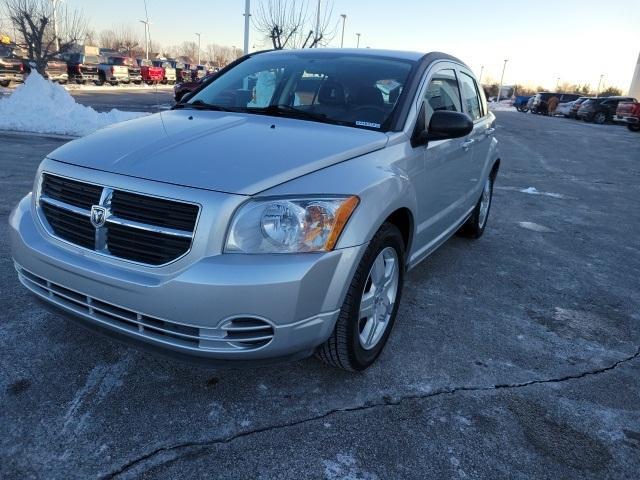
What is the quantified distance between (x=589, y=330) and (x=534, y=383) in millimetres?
1005

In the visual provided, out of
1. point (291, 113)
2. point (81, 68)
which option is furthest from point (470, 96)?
point (81, 68)

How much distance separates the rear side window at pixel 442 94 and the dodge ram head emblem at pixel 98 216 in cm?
200

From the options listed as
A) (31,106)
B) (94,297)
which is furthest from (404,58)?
(31,106)

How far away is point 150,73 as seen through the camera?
37.9m

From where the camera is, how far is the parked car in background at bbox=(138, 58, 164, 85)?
37719mm

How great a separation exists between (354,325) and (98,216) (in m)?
1.27

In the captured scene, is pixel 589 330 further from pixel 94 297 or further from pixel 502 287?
pixel 94 297

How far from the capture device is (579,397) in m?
2.76

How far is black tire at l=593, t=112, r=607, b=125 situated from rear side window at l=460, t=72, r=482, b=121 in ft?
96.2

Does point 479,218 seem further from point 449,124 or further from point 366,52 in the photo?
point 449,124

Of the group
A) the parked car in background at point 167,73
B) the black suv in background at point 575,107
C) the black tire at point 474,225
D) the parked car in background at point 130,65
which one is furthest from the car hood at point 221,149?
the parked car in background at point 167,73

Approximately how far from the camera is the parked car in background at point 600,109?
97.1 feet

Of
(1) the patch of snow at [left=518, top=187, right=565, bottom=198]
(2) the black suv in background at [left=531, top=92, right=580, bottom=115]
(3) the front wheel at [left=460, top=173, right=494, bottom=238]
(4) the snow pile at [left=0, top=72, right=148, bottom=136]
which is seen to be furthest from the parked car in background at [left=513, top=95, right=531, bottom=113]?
(3) the front wheel at [left=460, top=173, right=494, bottom=238]

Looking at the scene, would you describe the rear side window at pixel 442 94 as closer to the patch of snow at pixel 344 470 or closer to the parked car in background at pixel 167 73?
the patch of snow at pixel 344 470
